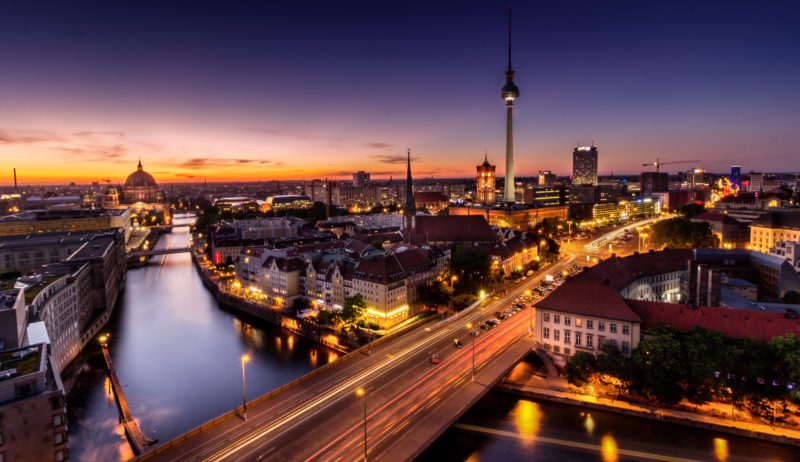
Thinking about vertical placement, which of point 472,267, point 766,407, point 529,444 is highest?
point 472,267

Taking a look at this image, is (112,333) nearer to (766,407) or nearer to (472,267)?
(472,267)

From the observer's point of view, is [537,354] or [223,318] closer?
[537,354]

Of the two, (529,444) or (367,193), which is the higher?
(367,193)

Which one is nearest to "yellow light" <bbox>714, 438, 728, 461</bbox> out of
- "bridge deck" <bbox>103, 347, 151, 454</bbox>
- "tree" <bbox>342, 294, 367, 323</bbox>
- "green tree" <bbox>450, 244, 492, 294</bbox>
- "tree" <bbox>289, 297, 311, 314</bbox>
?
"green tree" <bbox>450, 244, 492, 294</bbox>

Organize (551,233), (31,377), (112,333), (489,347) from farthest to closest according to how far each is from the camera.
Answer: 1. (551,233)
2. (112,333)
3. (489,347)
4. (31,377)

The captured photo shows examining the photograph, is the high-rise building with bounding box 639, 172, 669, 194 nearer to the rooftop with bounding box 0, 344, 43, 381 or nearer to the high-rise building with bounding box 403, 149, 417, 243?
the high-rise building with bounding box 403, 149, 417, 243

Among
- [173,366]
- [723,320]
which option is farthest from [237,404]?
[723,320]

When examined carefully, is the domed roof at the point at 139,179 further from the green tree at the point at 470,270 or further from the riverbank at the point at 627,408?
the riverbank at the point at 627,408

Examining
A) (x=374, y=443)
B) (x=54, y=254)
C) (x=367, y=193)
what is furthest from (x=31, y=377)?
(x=367, y=193)
